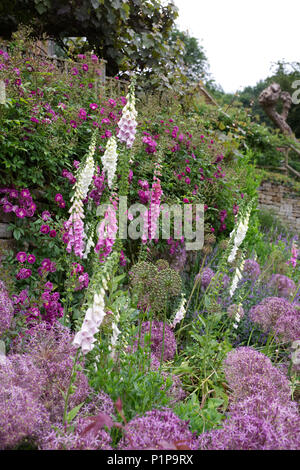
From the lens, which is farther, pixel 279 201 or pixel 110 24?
pixel 279 201

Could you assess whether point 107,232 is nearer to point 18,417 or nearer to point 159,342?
point 159,342

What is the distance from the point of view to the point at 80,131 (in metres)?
4.33

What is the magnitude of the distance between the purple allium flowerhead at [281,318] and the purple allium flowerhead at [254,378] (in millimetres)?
473

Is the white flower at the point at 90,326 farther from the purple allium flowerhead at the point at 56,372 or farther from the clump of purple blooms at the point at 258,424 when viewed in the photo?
the clump of purple blooms at the point at 258,424

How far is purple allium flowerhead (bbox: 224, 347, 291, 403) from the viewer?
2.00m

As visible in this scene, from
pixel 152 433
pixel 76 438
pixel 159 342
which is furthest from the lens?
pixel 159 342

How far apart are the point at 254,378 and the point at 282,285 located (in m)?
2.33

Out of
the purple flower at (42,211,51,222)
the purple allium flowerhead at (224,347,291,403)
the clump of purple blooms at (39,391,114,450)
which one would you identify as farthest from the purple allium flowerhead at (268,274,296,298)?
the clump of purple blooms at (39,391,114,450)

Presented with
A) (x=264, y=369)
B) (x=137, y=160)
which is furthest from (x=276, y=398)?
(x=137, y=160)

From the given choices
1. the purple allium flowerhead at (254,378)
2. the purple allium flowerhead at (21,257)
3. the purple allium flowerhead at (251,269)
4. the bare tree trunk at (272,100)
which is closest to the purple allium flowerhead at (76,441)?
the purple allium flowerhead at (254,378)

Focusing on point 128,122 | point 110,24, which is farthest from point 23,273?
point 110,24

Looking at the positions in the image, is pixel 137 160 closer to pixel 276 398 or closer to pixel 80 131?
pixel 80 131

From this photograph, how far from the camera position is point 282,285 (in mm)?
4227

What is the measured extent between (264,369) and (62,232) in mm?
2010
